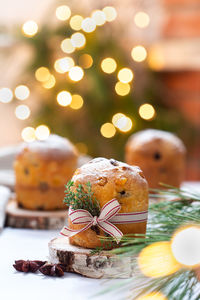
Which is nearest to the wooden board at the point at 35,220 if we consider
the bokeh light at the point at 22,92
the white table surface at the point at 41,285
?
the white table surface at the point at 41,285

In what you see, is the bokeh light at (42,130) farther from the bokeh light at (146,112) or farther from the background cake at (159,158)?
the background cake at (159,158)

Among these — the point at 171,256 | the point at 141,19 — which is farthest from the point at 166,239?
the point at 141,19

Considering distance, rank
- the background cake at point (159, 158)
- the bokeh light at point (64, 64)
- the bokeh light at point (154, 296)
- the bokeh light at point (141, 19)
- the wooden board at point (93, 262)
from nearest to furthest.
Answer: the bokeh light at point (154, 296) → the wooden board at point (93, 262) → the background cake at point (159, 158) → the bokeh light at point (64, 64) → the bokeh light at point (141, 19)

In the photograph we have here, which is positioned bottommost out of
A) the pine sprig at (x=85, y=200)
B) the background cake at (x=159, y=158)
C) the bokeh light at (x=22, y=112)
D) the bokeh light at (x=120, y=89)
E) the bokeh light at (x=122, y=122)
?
the pine sprig at (x=85, y=200)

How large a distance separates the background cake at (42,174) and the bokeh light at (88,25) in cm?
129

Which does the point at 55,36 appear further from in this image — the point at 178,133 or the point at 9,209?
the point at 9,209

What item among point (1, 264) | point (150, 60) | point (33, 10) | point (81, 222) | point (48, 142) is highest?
point (33, 10)

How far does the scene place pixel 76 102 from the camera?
2.74m

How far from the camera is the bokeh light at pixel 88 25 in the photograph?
105 inches

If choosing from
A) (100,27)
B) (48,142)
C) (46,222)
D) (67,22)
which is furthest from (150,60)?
(46,222)

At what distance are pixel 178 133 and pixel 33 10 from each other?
1.38 metres

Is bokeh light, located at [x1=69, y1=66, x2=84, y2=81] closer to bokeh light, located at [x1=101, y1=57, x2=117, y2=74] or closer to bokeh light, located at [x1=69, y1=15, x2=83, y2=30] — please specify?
bokeh light, located at [x1=101, y1=57, x2=117, y2=74]

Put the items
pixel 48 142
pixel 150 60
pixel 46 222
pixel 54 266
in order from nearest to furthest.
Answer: pixel 54 266 < pixel 46 222 < pixel 48 142 < pixel 150 60

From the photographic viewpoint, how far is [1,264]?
3.28ft
